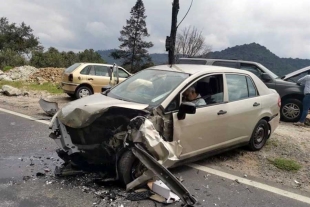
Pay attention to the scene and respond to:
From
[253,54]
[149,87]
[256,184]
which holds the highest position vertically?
[253,54]

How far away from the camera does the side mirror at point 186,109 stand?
4062 mm

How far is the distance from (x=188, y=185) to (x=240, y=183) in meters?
0.78

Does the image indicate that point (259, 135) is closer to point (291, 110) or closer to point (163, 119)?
point (163, 119)

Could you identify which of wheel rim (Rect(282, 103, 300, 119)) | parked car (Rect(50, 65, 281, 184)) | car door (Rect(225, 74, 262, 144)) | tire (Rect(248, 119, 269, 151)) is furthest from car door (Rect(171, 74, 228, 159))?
wheel rim (Rect(282, 103, 300, 119))

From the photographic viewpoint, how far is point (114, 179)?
12.9ft

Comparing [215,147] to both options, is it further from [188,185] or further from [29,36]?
[29,36]

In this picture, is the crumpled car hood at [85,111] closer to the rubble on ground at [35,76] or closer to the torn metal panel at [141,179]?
the torn metal panel at [141,179]

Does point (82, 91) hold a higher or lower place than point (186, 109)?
lower

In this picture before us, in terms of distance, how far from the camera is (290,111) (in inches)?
373

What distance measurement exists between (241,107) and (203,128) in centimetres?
104

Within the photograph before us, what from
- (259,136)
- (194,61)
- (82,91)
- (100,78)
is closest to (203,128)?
(259,136)

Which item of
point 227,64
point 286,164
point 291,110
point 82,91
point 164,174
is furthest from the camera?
point 82,91

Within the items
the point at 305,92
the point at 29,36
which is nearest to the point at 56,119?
the point at 305,92

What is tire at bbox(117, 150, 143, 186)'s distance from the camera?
380 cm
